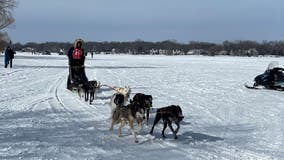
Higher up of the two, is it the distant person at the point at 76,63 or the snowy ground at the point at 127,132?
the distant person at the point at 76,63

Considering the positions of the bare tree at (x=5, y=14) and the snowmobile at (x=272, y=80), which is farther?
the bare tree at (x=5, y=14)

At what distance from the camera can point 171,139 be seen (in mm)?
9305

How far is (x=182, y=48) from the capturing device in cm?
16188

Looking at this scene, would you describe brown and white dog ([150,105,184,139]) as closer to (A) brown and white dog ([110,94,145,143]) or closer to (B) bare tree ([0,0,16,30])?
(A) brown and white dog ([110,94,145,143])

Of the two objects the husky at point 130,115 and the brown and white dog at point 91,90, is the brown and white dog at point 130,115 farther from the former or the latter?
the brown and white dog at point 91,90

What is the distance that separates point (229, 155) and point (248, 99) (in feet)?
31.6

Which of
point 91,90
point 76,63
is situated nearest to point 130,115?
point 91,90

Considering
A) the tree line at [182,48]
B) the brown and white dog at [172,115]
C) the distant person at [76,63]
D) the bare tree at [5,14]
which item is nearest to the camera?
the brown and white dog at [172,115]

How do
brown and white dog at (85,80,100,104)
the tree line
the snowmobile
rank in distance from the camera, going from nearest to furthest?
brown and white dog at (85,80,100,104) < the snowmobile < the tree line

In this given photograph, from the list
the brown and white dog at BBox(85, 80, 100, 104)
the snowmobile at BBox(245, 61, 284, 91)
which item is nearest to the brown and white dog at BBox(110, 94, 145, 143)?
the brown and white dog at BBox(85, 80, 100, 104)

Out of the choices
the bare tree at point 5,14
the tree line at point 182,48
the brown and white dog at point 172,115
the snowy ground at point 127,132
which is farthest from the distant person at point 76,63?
the tree line at point 182,48

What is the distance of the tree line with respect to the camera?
461 ft

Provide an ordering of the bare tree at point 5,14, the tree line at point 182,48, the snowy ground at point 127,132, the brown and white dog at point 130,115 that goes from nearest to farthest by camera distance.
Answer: the snowy ground at point 127,132 < the brown and white dog at point 130,115 < the bare tree at point 5,14 < the tree line at point 182,48

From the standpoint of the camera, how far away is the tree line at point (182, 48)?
461 feet
